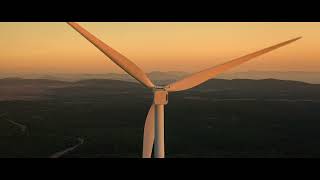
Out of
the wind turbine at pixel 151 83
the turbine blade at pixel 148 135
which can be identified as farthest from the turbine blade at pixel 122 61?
the turbine blade at pixel 148 135

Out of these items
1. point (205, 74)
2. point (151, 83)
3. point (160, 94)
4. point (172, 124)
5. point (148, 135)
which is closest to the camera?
point (160, 94)

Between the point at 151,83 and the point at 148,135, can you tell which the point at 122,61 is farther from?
the point at 148,135

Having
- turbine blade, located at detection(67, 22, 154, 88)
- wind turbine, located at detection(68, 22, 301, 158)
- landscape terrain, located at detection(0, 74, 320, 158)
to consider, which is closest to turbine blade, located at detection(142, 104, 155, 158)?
wind turbine, located at detection(68, 22, 301, 158)

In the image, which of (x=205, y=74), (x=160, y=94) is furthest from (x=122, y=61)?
(x=205, y=74)

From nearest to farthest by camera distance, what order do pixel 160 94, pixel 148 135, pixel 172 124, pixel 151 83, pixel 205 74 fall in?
1. pixel 160 94
2. pixel 151 83
3. pixel 205 74
4. pixel 148 135
5. pixel 172 124

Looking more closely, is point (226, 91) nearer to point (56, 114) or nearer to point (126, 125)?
point (126, 125)

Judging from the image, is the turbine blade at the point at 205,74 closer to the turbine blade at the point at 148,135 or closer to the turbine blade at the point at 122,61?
the turbine blade at the point at 122,61
